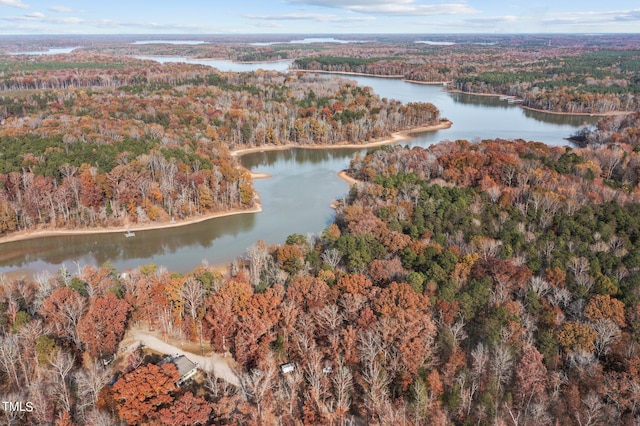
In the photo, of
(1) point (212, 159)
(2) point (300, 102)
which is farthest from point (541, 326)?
(2) point (300, 102)

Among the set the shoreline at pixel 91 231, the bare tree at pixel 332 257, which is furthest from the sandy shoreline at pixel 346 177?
the bare tree at pixel 332 257

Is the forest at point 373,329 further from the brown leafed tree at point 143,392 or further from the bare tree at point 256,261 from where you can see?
the bare tree at point 256,261

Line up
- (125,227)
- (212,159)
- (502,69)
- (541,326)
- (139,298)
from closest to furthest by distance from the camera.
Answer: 1. (541,326)
2. (139,298)
3. (125,227)
4. (212,159)
5. (502,69)

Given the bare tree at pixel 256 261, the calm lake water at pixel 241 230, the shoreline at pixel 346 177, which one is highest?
the bare tree at pixel 256 261

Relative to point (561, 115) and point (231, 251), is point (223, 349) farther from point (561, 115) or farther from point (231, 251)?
point (561, 115)

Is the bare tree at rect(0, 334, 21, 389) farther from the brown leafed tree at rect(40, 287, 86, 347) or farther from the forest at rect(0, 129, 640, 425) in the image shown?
the brown leafed tree at rect(40, 287, 86, 347)

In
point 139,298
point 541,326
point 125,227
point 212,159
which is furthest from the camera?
point 212,159

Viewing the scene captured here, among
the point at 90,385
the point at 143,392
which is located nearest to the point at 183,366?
the point at 143,392
